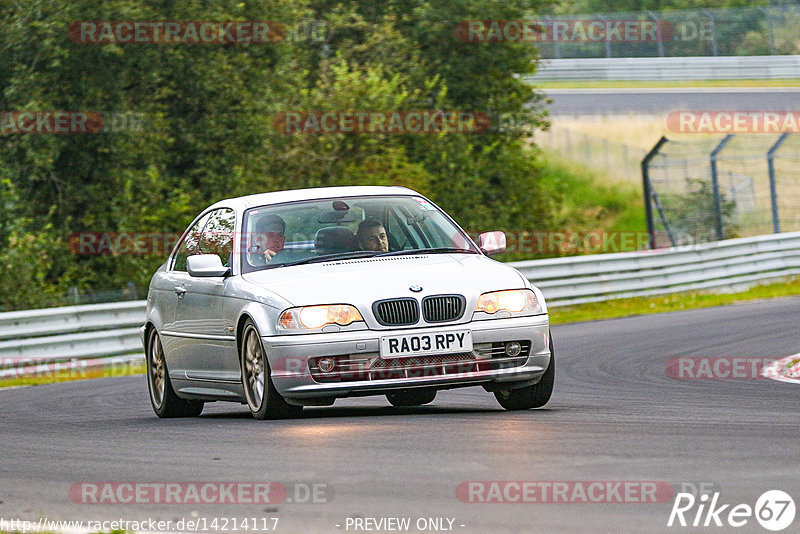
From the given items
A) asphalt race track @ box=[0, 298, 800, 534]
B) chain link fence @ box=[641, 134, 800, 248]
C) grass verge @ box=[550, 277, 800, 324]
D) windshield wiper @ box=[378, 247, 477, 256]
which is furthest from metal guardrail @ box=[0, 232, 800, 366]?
windshield wiper @ box=[378, 247, 477, 256]

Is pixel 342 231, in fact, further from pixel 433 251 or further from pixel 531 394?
pixel 531 394

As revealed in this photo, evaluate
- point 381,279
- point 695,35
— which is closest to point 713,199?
point 381,279

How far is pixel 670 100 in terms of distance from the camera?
1754 inches

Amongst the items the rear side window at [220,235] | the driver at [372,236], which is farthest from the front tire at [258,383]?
the driver at [372,236]

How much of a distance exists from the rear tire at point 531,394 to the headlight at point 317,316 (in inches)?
51.6

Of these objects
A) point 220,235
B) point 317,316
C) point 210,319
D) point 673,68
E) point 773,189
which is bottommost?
point 773,189

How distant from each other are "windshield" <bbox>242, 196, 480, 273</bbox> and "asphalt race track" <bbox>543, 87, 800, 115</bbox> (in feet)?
108

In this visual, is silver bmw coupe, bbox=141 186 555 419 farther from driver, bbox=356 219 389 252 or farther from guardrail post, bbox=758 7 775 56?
guardrail post, bbox=758 7 775 56

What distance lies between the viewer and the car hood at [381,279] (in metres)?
8.73

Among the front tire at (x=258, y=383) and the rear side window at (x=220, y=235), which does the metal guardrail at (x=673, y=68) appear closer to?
the rear side window at (x=220, y=235)

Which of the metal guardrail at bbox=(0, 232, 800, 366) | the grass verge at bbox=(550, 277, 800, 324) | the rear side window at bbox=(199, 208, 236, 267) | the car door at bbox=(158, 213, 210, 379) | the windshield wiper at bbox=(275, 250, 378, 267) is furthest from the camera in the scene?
the grass verge at bbox=(550, 277, 800, 324)

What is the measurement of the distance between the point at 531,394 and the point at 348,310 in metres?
1.40

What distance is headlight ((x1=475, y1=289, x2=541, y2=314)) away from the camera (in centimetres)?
887

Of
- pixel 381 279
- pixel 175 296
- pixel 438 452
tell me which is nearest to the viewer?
pixel 438 452
